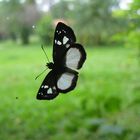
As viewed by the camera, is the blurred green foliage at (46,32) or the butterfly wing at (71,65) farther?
the blurred green foliage at (46,32)

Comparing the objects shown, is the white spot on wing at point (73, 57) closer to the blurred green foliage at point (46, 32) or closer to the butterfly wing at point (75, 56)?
the butterfly wing at point (75, 56)

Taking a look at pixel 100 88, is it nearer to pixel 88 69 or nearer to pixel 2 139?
pixel 88 69

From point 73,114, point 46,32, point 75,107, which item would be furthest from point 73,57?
point 75,107

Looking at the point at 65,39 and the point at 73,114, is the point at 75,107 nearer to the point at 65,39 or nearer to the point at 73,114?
the point at 73,114

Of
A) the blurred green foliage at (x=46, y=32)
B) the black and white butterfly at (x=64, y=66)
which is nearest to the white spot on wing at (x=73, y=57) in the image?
the black and white butterfly at (x=64, y=66)

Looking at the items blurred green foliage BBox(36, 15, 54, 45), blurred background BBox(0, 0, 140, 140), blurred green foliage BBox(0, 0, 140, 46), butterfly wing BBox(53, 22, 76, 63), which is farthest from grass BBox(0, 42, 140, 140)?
butterfly wing BBox(53, 22, 76, 63)

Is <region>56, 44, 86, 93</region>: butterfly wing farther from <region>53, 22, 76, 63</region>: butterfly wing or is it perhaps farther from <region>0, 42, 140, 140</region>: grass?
<region>0, 42, 140, 140</region>: grass

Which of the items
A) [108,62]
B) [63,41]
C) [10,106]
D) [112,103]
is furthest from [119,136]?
[108,62]
